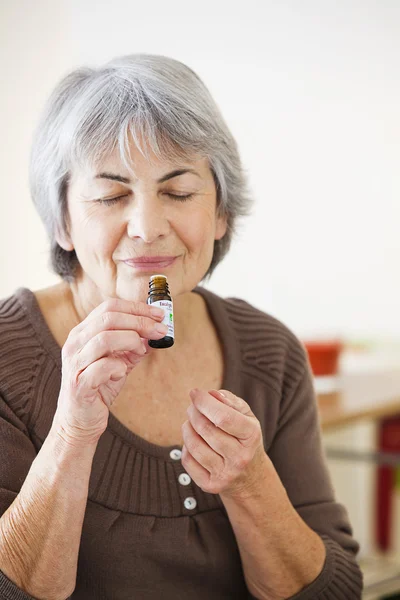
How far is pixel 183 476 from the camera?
140 centimetres

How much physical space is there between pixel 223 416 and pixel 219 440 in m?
0.04

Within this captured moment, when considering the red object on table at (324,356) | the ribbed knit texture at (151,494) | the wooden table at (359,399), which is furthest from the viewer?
the red object on table at (324,356)

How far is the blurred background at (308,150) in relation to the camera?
2619 mm

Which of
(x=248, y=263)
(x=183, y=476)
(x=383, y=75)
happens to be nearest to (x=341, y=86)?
(x=383, y=75)

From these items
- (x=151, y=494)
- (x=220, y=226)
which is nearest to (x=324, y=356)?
(x=220, y=226)

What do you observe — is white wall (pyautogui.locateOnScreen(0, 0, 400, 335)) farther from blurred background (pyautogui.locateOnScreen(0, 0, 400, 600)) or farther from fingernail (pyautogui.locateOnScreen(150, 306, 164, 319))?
fingernail (pyautogui.locateOnScreen(150, 306, 164, 319))

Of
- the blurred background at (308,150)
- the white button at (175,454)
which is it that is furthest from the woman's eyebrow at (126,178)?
the blurred background at (308,150)

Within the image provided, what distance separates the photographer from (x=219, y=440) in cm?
123

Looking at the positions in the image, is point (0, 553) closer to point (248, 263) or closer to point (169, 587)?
point (169, 587)

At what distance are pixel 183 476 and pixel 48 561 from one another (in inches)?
11.6

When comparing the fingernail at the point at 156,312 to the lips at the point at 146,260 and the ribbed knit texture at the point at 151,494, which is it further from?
the ribbed knit texture at the point at 151,494

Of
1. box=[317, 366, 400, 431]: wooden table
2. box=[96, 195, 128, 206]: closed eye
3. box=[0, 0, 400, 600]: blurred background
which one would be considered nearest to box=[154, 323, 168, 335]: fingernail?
box=[96, 195, 128, 206]: closed eye

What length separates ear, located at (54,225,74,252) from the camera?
1.42m

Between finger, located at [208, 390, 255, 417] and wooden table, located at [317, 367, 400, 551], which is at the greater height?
finger, located at [208, 390, 255, 417]
